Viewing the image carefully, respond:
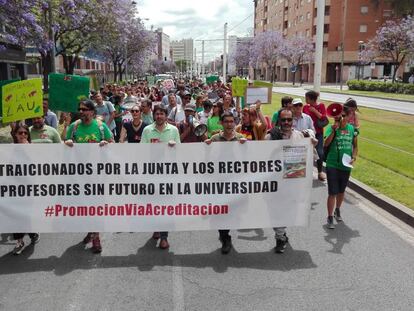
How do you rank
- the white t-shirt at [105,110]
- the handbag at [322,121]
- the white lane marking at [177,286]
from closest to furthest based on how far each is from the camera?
1. the white lane marking at [177,286]
2. the handbag at [322,121]
3. the white t-shirt at [105,110]

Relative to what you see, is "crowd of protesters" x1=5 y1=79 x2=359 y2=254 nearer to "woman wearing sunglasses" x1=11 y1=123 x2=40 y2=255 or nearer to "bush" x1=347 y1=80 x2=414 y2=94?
"woman wearing sunglasses" x1=11 y1=123 x2=40 y2=255

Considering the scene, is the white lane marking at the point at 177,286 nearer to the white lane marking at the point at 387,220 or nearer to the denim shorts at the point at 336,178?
the denim shorts at the point at 336,178

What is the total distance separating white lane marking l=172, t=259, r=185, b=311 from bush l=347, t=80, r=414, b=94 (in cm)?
3930

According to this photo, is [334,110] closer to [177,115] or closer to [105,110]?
[177,115]

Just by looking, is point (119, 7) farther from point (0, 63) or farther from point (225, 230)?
point (225, 230)

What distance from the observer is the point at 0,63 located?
29.1 metres

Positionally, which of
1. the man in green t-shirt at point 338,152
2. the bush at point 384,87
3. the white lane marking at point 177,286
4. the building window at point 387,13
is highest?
the building window at point 387,13

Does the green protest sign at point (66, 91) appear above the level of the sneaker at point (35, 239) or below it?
above

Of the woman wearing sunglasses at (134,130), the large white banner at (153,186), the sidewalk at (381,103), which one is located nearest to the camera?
the large white banner at (153,186)

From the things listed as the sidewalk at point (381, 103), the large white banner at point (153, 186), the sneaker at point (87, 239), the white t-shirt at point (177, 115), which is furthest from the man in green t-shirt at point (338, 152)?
the sidewalk at point (381, 103)

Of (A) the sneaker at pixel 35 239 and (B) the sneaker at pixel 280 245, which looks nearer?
(B) the sneaker at pixel 280 245

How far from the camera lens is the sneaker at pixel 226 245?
211 inches

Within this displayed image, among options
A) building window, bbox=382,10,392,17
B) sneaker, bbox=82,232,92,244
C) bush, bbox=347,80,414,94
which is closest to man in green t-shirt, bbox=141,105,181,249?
sneaker, bbox=82,232,92,244

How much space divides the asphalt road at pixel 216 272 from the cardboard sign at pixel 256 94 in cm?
637
